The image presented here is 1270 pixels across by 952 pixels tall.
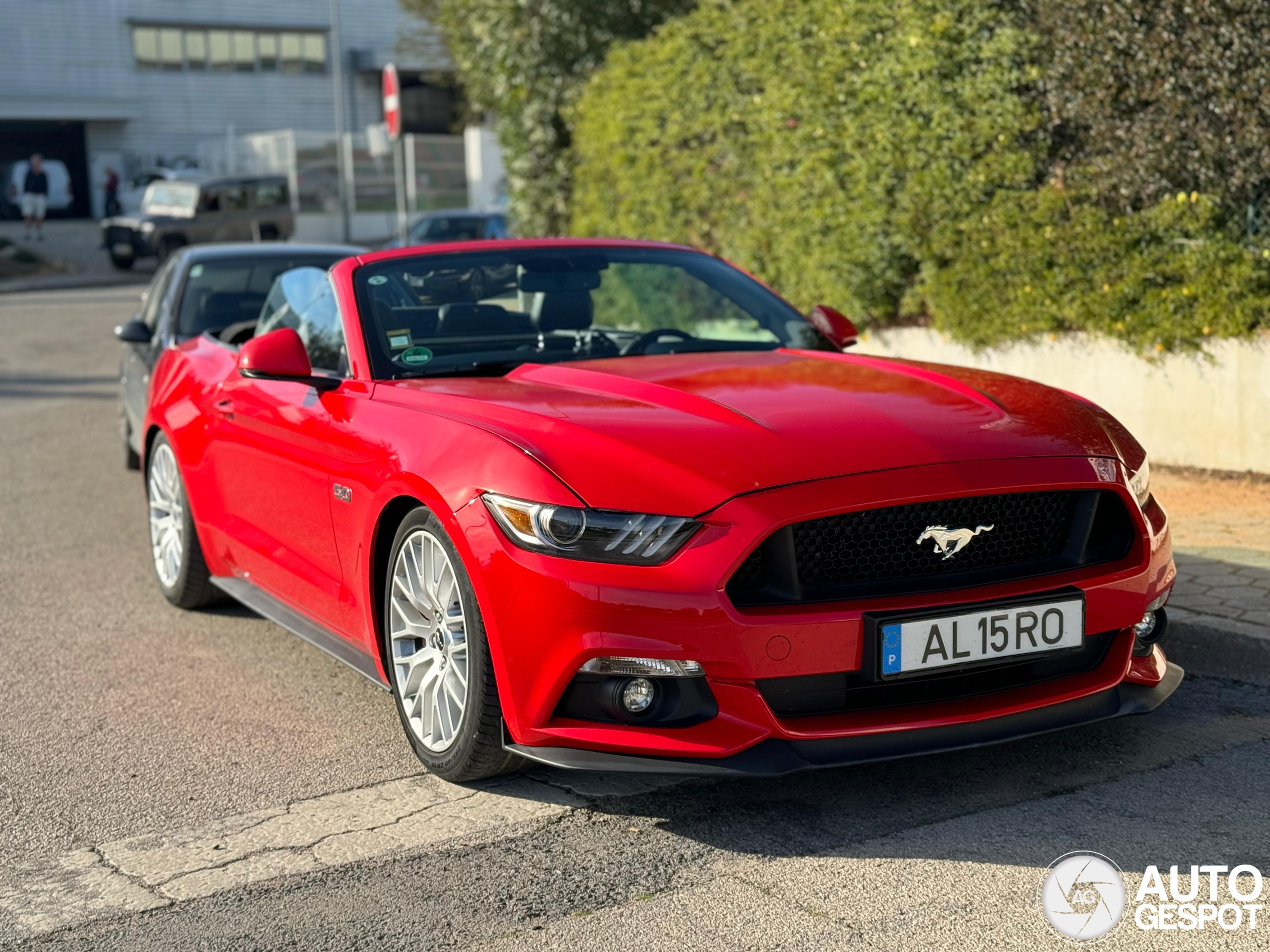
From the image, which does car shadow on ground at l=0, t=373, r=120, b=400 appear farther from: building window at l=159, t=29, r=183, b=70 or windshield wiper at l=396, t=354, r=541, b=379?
building window at l=159, t=29, r=183, b=70

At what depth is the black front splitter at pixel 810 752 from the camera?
3521 millimetres

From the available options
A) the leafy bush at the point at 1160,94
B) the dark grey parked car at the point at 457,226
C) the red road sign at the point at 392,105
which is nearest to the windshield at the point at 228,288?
the leafy bush at the point at 1160,94

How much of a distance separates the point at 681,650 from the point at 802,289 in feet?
25.8

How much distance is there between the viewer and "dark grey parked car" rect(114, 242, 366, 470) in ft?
29.7

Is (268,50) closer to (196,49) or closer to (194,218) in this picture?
(196,49)

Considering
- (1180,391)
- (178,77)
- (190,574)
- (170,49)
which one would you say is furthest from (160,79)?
(190,574)

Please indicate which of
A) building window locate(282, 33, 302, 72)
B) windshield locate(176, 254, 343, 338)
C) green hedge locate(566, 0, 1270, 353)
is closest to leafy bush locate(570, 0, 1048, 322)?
green hedge locate(566, 0, 1270, 353)

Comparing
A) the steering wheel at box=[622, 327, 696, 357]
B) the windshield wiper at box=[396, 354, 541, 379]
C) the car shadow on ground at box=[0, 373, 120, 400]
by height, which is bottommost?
the car shadow on ground at box=[0, 373, 120, 400]

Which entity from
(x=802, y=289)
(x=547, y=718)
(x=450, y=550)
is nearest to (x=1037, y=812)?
(x=547, y=718)

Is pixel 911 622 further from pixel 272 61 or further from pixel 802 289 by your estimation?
pixel 272 61

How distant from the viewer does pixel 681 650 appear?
3488mm

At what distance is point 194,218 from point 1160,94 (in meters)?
27.1

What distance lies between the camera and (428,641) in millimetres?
4145

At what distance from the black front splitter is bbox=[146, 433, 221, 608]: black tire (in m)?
2.83
